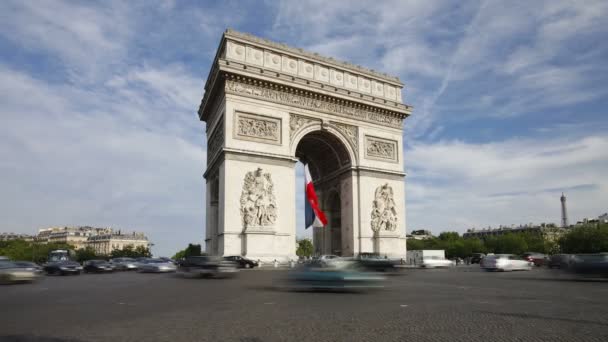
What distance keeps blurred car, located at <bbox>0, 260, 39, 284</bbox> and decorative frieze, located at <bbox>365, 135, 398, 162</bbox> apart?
21327 millimetres

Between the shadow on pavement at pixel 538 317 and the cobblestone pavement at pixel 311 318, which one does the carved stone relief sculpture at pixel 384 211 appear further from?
the shadow on pavement at pixel 538 317

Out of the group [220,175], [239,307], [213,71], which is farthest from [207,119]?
[239,307]

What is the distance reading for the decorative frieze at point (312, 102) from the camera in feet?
90.6

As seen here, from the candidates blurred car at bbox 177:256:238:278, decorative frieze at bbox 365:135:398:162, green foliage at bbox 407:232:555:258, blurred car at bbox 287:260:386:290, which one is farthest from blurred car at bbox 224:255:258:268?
green foliage at bbox 407:232:555:258

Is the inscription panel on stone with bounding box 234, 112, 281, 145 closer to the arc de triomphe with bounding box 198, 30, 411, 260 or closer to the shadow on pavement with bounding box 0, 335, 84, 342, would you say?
the arc de triomphe with bounding box 198, 30, 411, 260

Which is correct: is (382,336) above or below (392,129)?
below

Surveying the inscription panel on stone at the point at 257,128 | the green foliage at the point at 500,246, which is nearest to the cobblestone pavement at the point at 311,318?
the inscription panel on stone at the point at 257,128

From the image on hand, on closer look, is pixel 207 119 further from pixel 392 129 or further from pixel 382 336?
pixel 382 336

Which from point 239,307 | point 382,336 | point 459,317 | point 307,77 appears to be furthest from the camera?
point 307,77

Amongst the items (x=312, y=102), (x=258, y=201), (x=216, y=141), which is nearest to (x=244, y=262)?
(x=258, y=201)

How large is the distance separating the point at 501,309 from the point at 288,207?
20788 mm

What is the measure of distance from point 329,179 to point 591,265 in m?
20.8

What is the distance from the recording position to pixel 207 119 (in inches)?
1371

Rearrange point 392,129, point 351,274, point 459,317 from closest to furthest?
point 459,317 → point 351,274 → point 392,129
